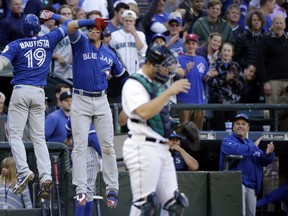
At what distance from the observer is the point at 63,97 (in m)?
16.1

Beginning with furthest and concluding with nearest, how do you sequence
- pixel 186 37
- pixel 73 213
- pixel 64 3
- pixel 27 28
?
1. pixel 64 3
2. pixel 186 37
3. pixel 73 213
4. pixel 27 28

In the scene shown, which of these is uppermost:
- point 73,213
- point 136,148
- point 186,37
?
point 186,37

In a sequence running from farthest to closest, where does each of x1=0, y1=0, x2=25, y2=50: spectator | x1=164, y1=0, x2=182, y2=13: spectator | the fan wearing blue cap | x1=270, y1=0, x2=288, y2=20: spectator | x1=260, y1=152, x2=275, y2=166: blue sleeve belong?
x1=164, y1=0, x2=182, y2=13: spectator, x1=270, y1=0, x2=288, y2=20: spectator, x1=0, y1=0, x2=25, y2=50: spectator, x1=260, y1=152, x2=275, y2=166: blue sleeve, the fan wearing blue cap

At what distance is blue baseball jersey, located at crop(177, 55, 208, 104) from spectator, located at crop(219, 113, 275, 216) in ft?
5.09

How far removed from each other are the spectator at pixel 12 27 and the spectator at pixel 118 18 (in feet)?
5.30

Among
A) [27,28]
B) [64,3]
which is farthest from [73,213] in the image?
[64,3]

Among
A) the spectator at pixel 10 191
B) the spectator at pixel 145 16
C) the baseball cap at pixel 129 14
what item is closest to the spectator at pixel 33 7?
the baseball cap at pixel 129 14

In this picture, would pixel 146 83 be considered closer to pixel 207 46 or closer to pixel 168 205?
pixel 168 205

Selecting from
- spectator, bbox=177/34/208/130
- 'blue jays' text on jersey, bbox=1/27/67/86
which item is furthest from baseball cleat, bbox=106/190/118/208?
spectator, bbox=177/34/208/130

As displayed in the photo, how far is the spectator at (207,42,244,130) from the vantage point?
17.7 metres

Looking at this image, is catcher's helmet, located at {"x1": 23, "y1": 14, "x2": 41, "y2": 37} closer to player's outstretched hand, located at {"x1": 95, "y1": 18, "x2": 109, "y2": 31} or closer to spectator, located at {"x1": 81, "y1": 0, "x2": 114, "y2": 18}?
player's outstretched hand, located at {"x1": 95, "y1": 18, "x2": 109, "y2": 31}

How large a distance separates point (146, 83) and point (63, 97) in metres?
4.80

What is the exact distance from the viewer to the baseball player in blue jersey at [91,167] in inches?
570

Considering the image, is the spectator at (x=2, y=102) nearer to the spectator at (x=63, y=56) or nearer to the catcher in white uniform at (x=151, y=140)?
the spectator at (x=63, y=56)
